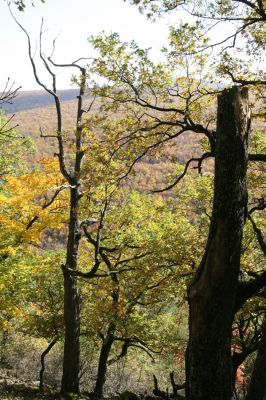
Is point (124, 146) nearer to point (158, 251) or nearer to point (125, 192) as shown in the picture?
point (158, 251)

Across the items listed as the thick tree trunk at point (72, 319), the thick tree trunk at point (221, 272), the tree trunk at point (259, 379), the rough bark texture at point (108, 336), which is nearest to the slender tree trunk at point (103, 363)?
the rough bark texture at point (108, 336)

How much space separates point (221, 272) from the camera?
468cm

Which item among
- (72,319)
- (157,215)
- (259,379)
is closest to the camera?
(259,379)

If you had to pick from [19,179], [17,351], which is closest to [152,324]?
[19,179]

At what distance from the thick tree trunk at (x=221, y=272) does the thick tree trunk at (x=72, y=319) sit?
25.2ft

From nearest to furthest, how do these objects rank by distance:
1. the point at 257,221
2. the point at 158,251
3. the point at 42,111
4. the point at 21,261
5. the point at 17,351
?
the point at 158,251 < the point at 257,221 < the point at 21,261 < the point at 17,351 < the point at 42,111

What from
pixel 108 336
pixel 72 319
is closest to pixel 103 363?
pixel 108 336

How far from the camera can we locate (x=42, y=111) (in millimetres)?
182750

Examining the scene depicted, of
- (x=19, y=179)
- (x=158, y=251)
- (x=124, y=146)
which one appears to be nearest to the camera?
(x=124, y=146)

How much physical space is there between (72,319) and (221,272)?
8.89 m

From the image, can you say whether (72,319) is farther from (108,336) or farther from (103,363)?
(103,363)

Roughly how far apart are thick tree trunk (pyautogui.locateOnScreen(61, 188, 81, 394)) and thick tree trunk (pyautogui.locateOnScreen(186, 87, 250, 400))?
303 inches

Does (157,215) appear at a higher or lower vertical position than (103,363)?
higher

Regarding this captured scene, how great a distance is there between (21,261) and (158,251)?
16.7 feet
